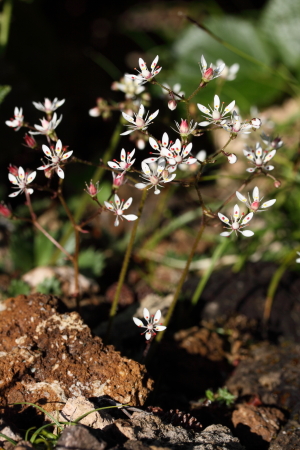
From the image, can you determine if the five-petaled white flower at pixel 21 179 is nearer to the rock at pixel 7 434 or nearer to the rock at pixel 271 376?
the rock at pixel 7 434

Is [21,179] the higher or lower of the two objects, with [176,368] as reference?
higher

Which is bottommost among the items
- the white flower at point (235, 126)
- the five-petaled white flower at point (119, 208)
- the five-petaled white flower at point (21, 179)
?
the five-petaled white flower at point (21, 179)

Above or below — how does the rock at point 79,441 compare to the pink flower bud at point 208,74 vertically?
below

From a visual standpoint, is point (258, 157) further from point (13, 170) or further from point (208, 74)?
point (13, 170)

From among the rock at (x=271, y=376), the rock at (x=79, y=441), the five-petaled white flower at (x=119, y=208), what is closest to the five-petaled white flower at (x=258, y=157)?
the five-petaled white flower at (x=119, y=208)

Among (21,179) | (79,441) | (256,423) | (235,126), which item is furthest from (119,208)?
(256,423)

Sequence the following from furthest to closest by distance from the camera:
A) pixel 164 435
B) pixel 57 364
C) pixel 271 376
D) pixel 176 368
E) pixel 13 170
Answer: pixel 176 368
pixel 271 376
pixel 13 170
pixel 57 364
pixel 164 435

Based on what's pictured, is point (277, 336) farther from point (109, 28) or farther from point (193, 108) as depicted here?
point (109, 28)
